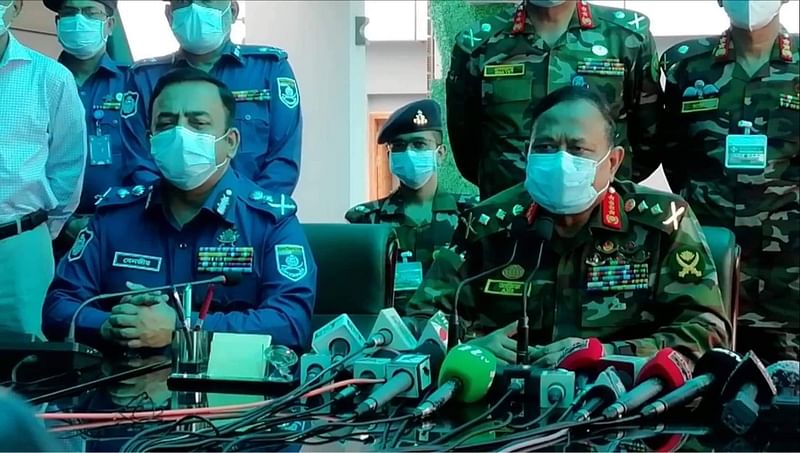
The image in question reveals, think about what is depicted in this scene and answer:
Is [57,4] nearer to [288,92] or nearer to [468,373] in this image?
[288,92]

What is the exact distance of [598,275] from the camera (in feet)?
5.61

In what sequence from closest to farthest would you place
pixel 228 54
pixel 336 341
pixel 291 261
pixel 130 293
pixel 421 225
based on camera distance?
pixel 336 341
pixel 130 293
pixel 291 261
pixel 228 54
pixel 421 225

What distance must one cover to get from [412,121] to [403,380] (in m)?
2.20

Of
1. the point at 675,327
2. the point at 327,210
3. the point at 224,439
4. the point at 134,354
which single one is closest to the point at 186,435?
the point at 224,439

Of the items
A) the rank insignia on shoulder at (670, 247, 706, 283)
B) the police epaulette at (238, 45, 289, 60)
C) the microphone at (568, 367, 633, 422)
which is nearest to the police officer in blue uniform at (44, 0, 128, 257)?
the police epaulette at (238, 45, 289, 60)

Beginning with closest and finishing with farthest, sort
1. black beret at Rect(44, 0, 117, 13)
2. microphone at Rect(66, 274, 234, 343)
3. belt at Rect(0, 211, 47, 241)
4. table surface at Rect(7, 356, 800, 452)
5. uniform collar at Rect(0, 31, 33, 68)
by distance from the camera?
table surface at Rect(7, 356, 800, 452)
microphone at Rect(66, 274, 234, 343)
belt at Rect(0, 211, 47, 241)
uniform collar at Rect(0, 31, 33, 68)
black beret at Rect(44, 0, 117, 13)

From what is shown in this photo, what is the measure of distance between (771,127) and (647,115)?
→ 0.97 ft

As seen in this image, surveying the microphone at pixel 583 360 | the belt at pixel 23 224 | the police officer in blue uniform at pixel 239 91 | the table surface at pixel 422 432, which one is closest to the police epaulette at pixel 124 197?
the belt at pixel 23 224

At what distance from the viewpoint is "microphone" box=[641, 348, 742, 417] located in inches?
40.0

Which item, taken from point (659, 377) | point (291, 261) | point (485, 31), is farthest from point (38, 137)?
point (659, 377)

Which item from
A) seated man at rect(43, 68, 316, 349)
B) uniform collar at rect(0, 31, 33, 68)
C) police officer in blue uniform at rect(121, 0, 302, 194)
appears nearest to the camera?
seated man at rect(43, 68, 316, 349)

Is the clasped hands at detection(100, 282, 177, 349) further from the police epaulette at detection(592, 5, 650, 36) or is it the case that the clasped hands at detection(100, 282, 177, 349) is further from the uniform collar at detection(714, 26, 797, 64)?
the uniform collar at detection(714, 26, 797, 64)

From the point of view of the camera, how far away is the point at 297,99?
8.35ft

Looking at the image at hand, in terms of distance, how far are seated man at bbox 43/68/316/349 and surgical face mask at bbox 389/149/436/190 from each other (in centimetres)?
116
